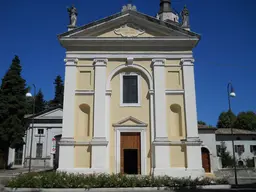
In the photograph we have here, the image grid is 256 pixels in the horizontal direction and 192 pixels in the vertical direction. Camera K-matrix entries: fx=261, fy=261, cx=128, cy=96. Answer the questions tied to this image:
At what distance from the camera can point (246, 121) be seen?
5894 cm

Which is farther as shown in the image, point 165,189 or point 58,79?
point 58,79

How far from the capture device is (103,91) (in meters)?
17.6

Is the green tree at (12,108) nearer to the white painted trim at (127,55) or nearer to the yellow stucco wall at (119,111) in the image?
the yellow stucco wall at (119,111)

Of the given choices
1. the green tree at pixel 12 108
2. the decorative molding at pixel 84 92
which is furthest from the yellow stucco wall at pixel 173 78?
the green tree at pixel 12 108

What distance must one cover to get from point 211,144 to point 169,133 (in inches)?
580

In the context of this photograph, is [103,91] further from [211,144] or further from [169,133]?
[211,144]

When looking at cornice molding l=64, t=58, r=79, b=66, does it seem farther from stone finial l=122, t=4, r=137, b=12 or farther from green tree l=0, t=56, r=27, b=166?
green tree l=0, t=56, r=27, b=166

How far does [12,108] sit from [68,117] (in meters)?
22.5

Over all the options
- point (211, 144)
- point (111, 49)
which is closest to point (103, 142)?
point (111, 49)

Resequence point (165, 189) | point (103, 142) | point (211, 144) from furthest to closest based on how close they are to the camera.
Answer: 1. point (211, 144)
2. point (103, 142)
3. point (165, 189)

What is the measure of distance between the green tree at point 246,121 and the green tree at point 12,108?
46.2 metres

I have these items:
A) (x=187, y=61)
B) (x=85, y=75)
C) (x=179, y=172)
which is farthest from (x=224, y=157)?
(x=85, y=75)

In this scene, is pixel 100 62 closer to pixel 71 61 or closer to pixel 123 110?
pixel 71 61

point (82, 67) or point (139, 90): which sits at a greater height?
point (82, 67)
